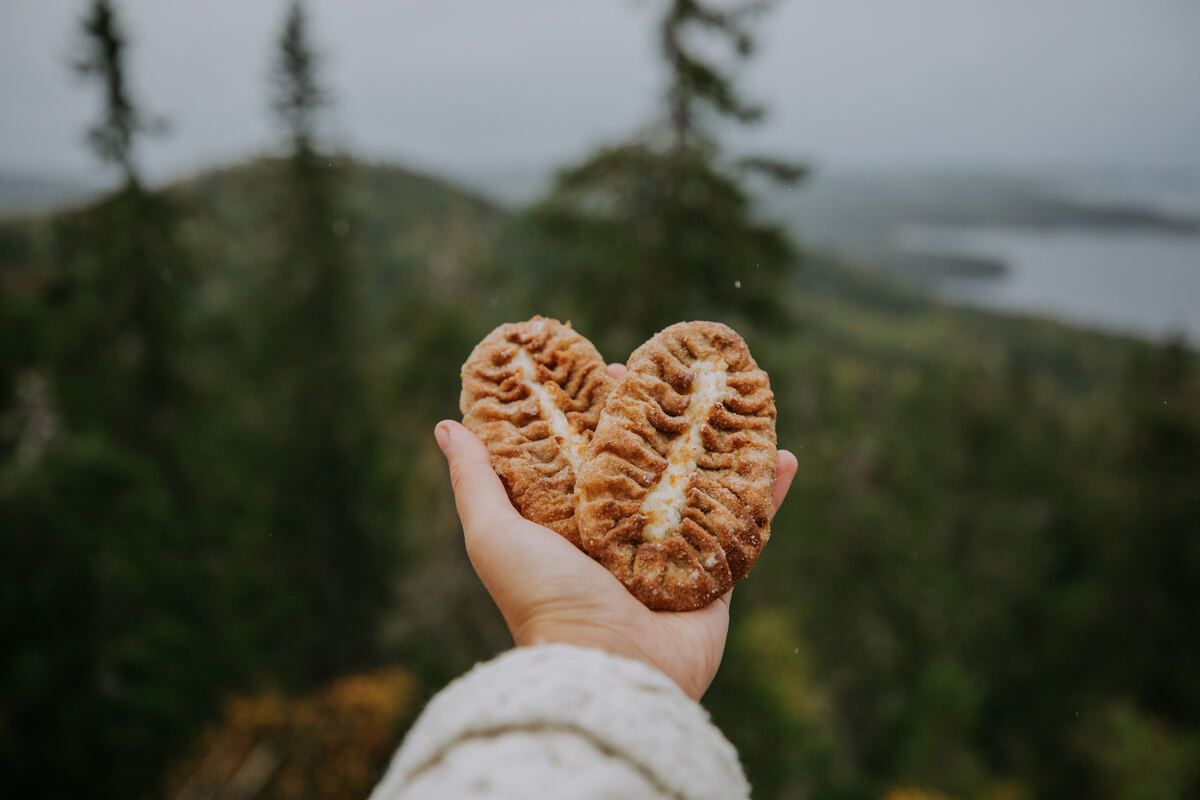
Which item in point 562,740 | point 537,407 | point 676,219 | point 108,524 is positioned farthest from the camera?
point 108,524

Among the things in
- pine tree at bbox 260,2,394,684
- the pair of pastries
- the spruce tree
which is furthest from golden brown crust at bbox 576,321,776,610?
pine tree at bbox 260,2,394,684

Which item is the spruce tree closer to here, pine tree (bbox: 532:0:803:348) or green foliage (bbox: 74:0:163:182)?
green foliage (bbox: 74:0:163:182)

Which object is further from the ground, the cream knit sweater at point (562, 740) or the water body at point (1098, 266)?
the cream knit sweater at point (562, 740)

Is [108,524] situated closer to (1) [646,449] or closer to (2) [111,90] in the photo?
(2) [111,90]

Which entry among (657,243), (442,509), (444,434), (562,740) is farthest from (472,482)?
(442,509)

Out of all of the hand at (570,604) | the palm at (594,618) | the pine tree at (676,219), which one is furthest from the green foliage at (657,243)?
the palm at (594,618)

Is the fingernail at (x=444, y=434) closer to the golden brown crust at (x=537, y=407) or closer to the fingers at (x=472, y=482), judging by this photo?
the fingers at (x=472, y=482)

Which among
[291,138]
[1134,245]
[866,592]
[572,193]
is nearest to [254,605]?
[291,138]
